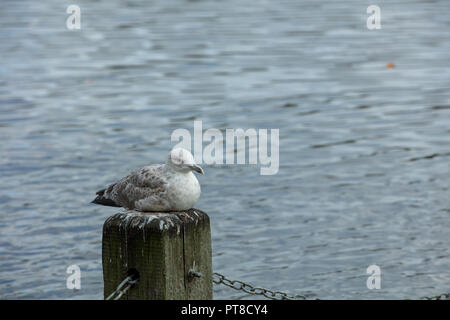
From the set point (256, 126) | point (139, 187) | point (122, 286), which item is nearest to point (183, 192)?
point (139, 187)

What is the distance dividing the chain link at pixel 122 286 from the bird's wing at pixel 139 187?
446 mm

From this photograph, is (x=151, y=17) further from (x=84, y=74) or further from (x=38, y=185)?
(x=38, y=185)

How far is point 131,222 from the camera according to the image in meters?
4.34

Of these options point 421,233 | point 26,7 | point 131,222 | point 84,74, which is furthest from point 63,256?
point 26,7

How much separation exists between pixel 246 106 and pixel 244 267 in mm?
6508

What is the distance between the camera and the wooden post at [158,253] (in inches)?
168

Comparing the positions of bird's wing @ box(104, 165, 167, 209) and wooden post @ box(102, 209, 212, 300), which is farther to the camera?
bird's wing @ box(104, 165, 167, 209)

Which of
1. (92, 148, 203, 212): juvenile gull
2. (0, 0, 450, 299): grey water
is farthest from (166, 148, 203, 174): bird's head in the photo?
(0, 0, 450, 299): grey water

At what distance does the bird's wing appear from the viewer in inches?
180

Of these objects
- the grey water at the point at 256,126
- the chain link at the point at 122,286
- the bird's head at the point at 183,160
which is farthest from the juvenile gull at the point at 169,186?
the grey water at the point at 256,126

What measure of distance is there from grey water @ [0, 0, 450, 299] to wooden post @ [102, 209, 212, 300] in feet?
12.0

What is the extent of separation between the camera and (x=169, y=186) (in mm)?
4562

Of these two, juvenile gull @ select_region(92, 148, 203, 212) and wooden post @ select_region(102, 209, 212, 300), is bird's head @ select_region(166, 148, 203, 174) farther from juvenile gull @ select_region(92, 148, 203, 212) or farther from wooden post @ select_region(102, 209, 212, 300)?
wooden post @ select_region(102, 209, 212, 300)

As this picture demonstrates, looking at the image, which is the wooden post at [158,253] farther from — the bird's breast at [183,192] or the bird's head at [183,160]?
the bird's head at [183,160]
